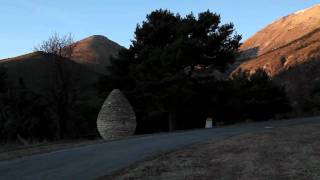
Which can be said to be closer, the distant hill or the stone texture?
the stone texture

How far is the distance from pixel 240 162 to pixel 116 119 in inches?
725

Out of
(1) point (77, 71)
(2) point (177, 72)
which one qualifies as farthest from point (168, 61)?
(1) point (77, 71)

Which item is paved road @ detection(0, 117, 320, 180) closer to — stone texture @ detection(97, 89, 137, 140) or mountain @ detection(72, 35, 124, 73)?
stone texture @ detection(97, 89, 137, 140)

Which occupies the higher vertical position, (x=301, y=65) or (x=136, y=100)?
(x=301, y=65)

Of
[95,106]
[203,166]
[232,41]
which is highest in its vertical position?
[232,41]

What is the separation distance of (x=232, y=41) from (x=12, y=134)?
17.7 meters

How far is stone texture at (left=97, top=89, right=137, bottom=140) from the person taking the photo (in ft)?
104

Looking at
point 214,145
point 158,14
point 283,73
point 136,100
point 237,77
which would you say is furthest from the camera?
point 283,73

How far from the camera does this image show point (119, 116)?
104 feet

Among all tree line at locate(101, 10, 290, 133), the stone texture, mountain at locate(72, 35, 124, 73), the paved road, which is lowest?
the paved road

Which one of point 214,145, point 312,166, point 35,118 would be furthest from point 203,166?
point 35,118

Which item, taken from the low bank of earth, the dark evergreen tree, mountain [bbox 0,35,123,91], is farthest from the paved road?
mountain [bbox 0,35,123,91]

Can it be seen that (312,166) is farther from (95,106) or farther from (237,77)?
(237,77)

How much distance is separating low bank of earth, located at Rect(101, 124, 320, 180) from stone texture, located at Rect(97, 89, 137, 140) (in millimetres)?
13619
